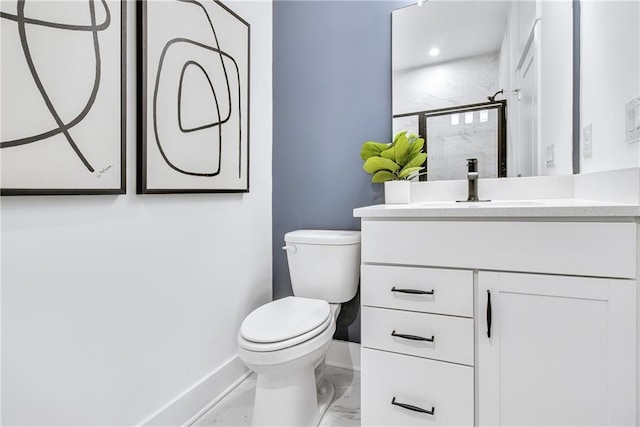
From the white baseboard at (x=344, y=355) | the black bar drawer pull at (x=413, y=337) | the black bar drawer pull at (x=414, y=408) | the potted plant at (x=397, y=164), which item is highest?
the potted plant at (x=397, y=164)

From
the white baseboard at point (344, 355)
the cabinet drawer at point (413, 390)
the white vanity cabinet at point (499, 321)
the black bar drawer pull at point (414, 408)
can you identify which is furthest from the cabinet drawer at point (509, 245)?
the white baseboard at point (344, 355)

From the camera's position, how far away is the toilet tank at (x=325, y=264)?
63.7 inches

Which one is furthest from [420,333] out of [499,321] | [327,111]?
[327,111]

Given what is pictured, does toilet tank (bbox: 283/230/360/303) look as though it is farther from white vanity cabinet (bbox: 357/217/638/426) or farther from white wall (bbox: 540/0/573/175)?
white wall (bbox: 540/0/573/175)

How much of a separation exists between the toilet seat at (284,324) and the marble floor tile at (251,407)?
0.43 m

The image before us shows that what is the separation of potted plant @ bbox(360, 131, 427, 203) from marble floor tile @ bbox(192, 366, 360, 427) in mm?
961

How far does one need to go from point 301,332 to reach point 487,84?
1.40 meters

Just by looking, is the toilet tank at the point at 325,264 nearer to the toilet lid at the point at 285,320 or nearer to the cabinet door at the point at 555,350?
the toilet lid at the point at 285,320

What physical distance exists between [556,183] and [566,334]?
2.48ft

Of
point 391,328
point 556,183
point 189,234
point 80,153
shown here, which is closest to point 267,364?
point 391,328

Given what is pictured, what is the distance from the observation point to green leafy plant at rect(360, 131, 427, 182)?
5.32ft

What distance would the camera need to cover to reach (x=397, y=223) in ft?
3.79

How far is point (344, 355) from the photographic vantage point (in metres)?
1.91

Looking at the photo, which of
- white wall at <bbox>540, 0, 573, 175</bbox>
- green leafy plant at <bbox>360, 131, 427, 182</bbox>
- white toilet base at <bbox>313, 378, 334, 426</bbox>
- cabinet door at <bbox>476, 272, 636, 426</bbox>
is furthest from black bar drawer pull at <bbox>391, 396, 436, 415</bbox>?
white wall at <bbox>540, 0, 573, 175</bbox>
